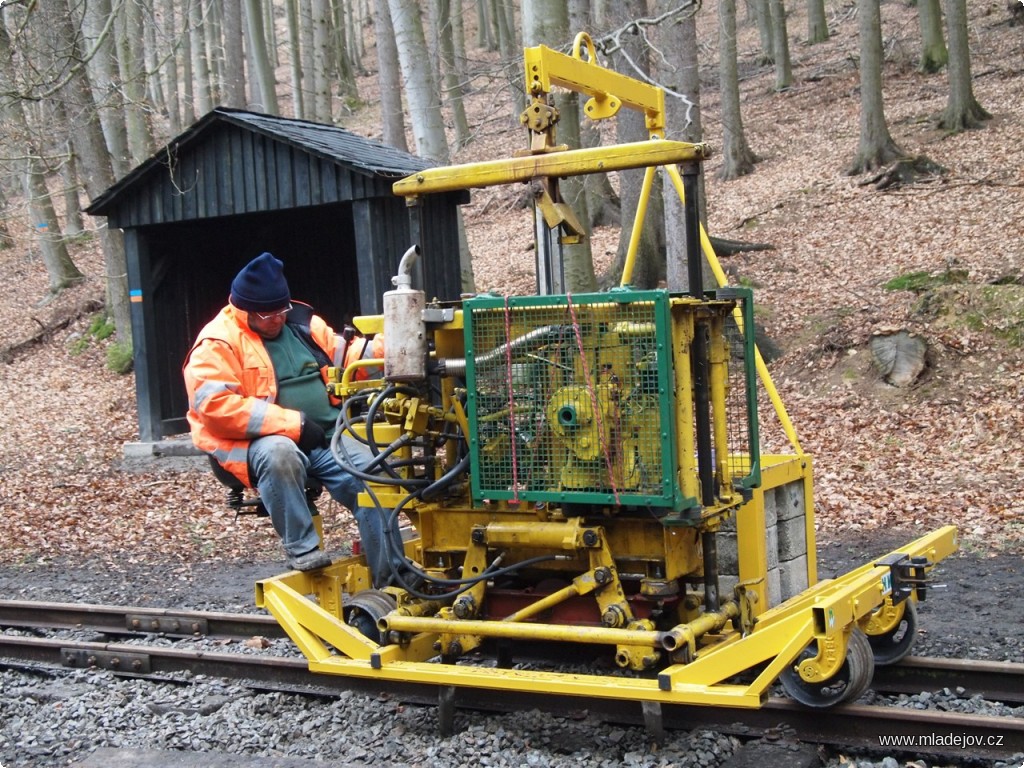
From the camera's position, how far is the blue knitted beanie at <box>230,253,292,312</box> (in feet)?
18.6

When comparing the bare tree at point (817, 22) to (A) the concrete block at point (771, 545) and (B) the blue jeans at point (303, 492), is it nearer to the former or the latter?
(A) the concrete block at point (771, 545)

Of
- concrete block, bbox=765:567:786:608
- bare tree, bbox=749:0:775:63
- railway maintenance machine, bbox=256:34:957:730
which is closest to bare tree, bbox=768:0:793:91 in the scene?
bare tree, bbox=749:0:775:63

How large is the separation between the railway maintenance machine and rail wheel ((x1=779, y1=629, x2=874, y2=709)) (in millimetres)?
12

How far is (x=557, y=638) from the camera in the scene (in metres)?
4.65

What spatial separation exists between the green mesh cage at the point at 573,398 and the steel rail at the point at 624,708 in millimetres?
958

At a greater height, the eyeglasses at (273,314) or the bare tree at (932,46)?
the bare tree at (932,46)

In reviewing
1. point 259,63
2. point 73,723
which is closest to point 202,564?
point 73,723

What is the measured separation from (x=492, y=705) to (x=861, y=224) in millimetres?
13415

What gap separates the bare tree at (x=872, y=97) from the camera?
1841 centimetres

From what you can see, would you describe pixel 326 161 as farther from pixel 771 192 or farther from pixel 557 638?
pixel 771 192

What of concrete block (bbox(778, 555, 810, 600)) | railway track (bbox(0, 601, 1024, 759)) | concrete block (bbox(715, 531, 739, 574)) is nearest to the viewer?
railway track (bbox(0, 601, 1024, 759))

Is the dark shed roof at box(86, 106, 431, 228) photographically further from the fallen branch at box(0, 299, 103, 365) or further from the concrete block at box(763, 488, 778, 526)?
the fallen branch at box(0, 299, 103, 365)

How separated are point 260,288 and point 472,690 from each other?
2.32 meters

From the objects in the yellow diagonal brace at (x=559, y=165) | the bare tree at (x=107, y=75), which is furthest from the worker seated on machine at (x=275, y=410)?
the bare tree at (x=107, y=75)
